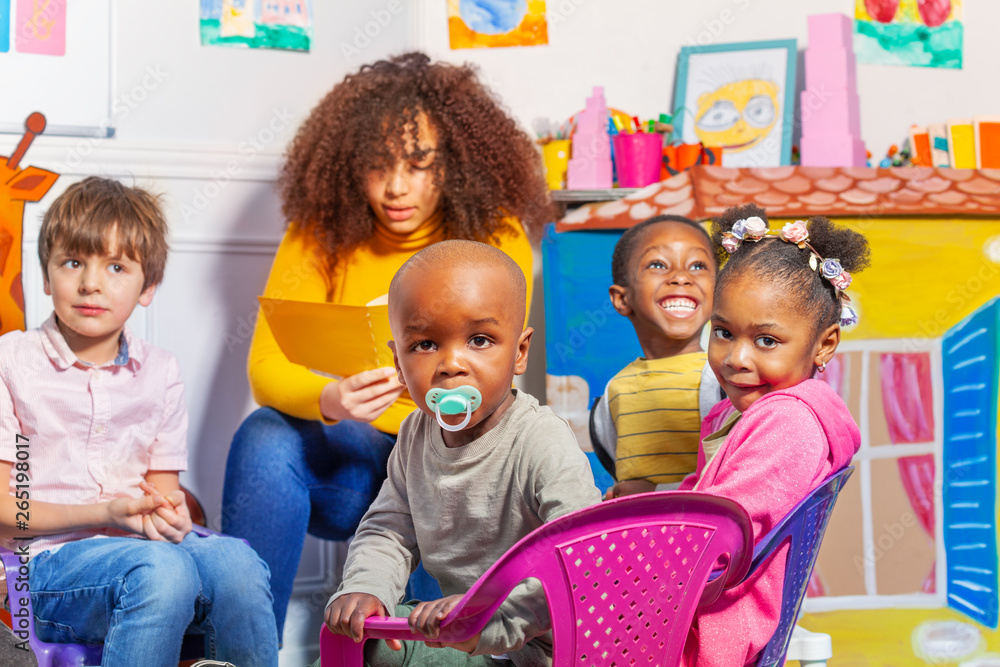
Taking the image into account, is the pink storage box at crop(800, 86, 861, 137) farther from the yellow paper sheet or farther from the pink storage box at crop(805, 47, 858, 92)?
the yellow paper sheet

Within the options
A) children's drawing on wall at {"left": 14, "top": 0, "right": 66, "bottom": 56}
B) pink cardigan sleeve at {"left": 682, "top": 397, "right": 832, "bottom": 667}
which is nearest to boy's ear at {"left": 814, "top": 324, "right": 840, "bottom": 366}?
pink cardigan sleeve at {"left": 682, "top": 397, "right": 832, "bottom": 667}

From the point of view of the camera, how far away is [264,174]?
6.91ft

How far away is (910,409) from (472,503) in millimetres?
1184

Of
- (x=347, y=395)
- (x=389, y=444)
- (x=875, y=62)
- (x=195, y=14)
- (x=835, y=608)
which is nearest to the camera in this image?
(x=347, y=395)

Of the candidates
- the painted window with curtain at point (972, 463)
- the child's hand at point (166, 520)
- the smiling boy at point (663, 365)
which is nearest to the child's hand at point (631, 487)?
the smiling boy at point (663, 365)

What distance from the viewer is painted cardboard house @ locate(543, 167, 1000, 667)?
1.80m

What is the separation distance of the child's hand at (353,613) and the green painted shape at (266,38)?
1.53 meters

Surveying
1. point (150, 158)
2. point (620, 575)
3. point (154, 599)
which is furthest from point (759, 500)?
point (150, 158)

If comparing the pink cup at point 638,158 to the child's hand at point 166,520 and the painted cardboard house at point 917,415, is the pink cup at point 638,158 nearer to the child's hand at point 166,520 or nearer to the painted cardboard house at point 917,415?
the painted cardboard house at point 917,415

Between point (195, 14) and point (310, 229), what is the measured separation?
62cm

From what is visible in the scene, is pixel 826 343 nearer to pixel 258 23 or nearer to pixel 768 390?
pixel 768 390

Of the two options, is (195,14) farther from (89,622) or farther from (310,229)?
(89,622)

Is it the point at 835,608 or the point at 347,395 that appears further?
the point at 835,608

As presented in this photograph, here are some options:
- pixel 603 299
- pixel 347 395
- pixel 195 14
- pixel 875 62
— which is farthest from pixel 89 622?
pixel 875 62
